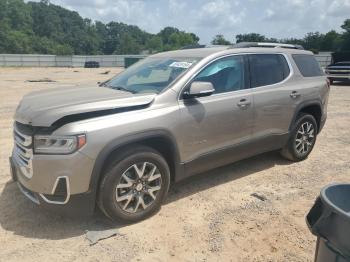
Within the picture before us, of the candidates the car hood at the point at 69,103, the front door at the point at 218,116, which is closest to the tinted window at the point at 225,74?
the front door at the point at 218,116

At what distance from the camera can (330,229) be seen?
2.03m

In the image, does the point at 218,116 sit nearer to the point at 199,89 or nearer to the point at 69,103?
the point at 199,89

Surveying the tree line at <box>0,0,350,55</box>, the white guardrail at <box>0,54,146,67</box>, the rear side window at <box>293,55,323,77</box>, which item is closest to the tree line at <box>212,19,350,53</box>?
the tree line at <box>0,0,350,55</box>

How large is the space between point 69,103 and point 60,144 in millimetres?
458

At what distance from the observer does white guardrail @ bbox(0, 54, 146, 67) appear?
57750 mm

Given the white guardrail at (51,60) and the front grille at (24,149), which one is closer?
the front grille at (24,149)

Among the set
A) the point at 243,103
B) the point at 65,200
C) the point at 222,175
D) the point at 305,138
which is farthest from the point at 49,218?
the point at 305,138

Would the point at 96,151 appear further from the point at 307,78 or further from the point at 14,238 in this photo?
the point at 307,78

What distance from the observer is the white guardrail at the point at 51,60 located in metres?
57.8

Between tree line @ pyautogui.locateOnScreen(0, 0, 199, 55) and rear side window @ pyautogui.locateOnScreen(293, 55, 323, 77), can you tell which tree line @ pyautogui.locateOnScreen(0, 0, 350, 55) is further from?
rear side window @ pyautogui.locateOnScreen(293, 55, 323, 77)

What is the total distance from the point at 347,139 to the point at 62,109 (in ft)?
20.3

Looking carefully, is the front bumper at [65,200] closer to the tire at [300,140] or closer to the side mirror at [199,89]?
the side mirror at [199,89]

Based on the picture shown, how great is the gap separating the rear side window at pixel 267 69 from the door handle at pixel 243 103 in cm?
32

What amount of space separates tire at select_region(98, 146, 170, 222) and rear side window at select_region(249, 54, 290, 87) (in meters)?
1.90
